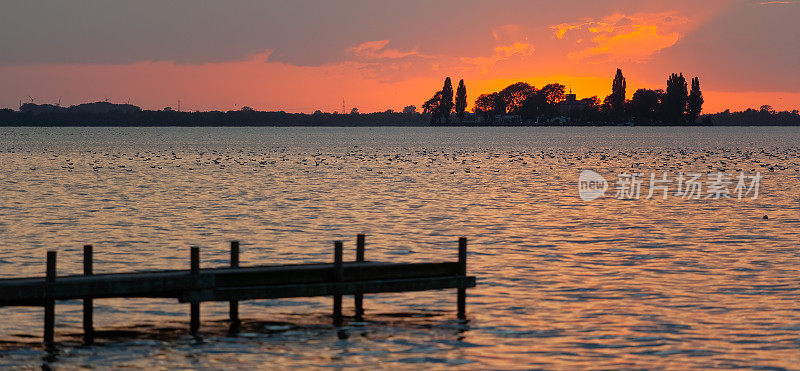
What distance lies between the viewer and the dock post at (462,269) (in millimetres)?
26581

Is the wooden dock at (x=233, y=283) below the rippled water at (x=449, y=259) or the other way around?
the other way around

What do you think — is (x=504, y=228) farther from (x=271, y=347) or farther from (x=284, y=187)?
(x=284, y=187)

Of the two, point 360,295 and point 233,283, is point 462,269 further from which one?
point 233,283

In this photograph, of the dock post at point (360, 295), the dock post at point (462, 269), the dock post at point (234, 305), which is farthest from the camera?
the dock post at point (360, 295)

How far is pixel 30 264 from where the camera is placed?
3662 centimetres

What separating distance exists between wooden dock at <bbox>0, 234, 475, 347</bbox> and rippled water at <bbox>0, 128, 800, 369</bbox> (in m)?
0.85

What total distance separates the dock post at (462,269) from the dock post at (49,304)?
364 inches

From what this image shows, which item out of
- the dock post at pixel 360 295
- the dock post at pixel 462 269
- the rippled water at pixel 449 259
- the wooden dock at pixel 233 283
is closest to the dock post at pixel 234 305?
the wooden dock at pixel 233 283

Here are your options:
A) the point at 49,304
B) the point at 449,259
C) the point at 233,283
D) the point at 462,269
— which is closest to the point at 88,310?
the point at 49,304

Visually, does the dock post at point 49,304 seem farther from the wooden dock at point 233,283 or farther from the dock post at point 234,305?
the dock post at point 234,305

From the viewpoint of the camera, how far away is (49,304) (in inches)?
919

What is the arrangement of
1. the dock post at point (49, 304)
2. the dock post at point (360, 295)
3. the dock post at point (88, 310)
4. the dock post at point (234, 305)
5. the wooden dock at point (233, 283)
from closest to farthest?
the dock post at point (49, 304) < the wooden dock at point (233, 283) < the dock post at point (88, 310) < the dock post at point (234, 305) < the dock post at point (360, 295)

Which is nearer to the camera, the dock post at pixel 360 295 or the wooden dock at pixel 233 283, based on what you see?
the wooden dock at pixel 233 283

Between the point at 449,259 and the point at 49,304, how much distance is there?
18.5 metres
